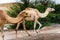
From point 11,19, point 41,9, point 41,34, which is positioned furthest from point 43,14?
point 11,19

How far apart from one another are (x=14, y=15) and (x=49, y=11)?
1.17 ft

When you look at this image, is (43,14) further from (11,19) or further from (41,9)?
(11,19)

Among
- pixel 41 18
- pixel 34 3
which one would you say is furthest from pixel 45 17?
pixel 34 3

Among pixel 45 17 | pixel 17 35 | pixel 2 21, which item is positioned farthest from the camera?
pixel 45 17

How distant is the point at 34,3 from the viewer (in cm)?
253

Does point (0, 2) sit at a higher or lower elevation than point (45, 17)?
higher

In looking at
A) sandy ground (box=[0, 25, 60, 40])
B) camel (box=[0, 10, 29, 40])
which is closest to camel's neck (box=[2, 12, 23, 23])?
camel (box=[0, 10, 29, 40])

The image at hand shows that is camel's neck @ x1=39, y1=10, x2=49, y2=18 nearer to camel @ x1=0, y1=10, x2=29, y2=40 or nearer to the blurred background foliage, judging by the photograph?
the blurred background foliage

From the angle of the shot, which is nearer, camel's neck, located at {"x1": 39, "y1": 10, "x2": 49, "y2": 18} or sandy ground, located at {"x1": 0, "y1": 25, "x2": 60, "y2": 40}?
sandy ground, located at {"x1": 0, "y1": 25, "x2": 60, "y2": 40}

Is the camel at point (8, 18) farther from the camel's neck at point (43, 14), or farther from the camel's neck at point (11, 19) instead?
the camel's neck at point (43, 14)

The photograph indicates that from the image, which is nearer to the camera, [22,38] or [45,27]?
[22,38]

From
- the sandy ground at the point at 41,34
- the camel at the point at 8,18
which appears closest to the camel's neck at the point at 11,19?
the camel at the point at 8,18

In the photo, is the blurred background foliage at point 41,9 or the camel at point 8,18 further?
the blurred background foliage at point 41,9

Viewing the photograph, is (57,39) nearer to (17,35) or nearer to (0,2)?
(17,35)
